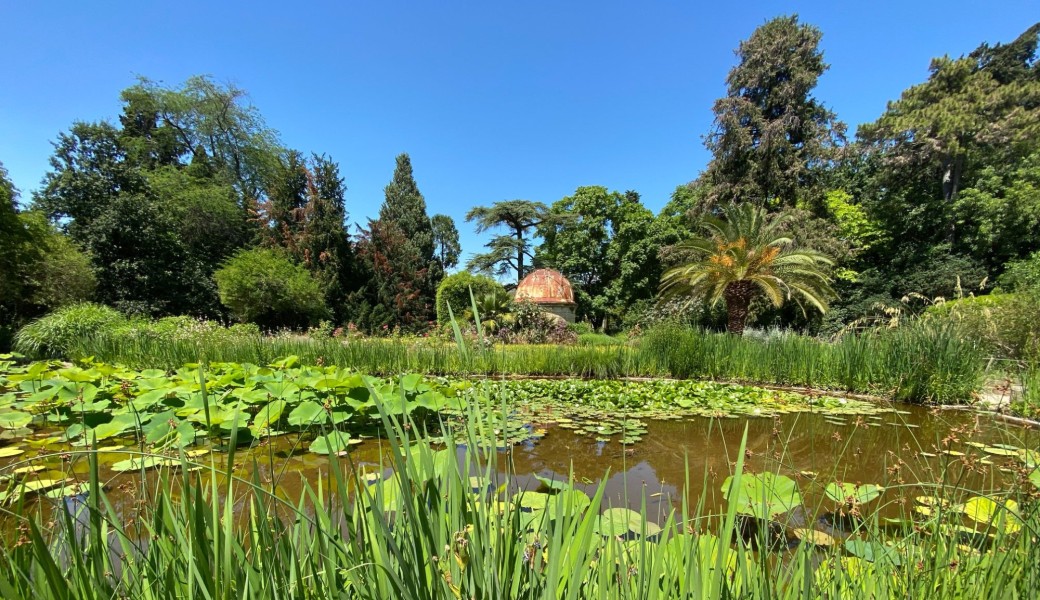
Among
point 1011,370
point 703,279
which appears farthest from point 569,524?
point 703,279

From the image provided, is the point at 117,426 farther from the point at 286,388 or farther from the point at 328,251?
the point at 328,251

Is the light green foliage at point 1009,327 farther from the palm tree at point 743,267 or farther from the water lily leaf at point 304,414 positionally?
the water lily leaf at point 304,414

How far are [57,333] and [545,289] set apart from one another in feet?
51.7

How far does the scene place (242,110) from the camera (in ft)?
83.3

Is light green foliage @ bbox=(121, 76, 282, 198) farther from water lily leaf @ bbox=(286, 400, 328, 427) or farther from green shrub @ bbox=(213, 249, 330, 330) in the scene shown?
water lily leaf @ bbox=(286, 400, 328, 427)

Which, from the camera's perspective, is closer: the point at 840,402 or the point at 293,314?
the point at 840,402

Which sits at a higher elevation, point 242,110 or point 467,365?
point 242,110

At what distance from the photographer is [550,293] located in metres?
19.7

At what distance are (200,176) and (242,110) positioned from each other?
5.00 metres

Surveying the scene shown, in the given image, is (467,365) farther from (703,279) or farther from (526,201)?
(526,201)

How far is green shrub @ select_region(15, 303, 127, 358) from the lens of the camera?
974 cm

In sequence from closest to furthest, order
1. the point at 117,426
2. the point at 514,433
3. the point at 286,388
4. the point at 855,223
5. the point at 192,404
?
the point at 117,426 < the point at 192,404 < the point at 286,388 < the point at 514,433 < the point at 855,223

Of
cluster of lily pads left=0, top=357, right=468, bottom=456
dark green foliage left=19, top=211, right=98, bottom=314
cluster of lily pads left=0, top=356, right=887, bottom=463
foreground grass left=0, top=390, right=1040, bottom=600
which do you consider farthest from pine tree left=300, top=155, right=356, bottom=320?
foreground grass left=0, top=390, right=1040, bottom=600

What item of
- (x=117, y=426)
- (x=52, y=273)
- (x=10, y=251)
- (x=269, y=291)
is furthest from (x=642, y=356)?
(x=52, y=273)
